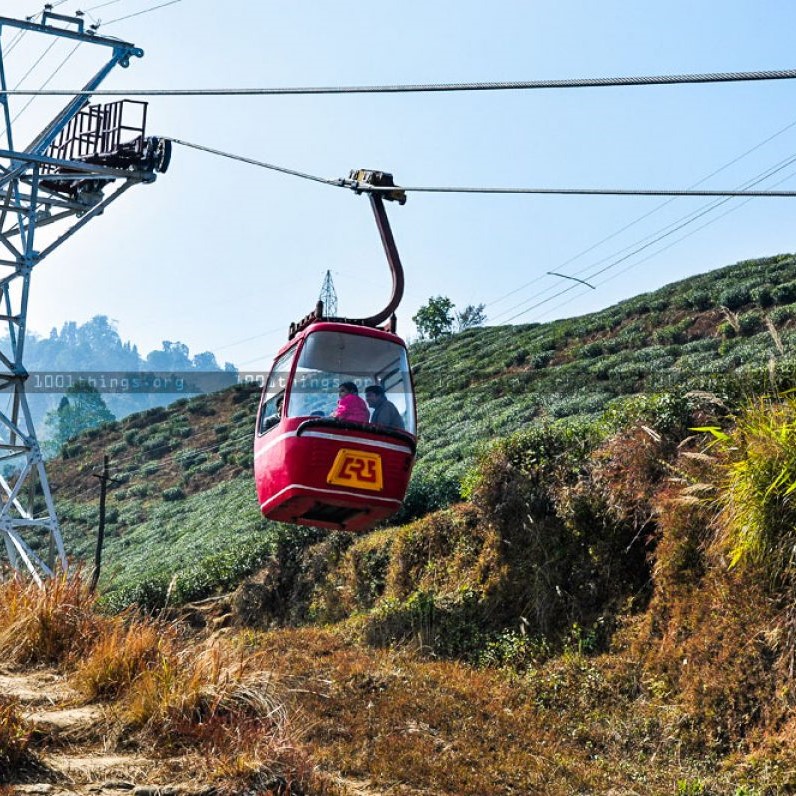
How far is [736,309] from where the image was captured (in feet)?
134

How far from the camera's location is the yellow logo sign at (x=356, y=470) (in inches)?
645

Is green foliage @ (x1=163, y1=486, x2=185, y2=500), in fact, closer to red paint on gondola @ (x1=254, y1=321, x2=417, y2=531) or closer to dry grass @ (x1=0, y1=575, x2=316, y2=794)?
red paint on gondola @ (x1=254, y1=321, x2=417, y2=531)

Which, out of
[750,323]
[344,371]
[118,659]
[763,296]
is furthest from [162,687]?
[763,296]

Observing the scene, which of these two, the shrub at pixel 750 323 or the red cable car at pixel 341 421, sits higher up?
the shrub at pixel 750 323

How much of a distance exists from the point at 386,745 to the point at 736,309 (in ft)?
108

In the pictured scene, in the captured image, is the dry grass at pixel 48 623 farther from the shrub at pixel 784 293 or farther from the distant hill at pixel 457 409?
the shrub at pixel 784 293

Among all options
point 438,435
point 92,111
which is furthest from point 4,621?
point 438,435

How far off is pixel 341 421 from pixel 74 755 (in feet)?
27.0

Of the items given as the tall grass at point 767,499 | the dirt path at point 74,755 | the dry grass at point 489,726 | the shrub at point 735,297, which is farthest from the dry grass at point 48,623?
the shrub at point 735,297

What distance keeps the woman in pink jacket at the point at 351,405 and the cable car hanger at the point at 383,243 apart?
1115 millimetres

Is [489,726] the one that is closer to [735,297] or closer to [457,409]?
[457,409]

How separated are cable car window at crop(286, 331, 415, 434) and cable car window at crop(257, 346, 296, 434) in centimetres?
32

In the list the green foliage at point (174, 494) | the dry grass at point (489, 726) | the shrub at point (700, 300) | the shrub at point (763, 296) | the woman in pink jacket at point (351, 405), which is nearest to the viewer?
the dry grass at point (489, 726)

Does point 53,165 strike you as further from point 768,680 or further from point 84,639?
point 768,680
